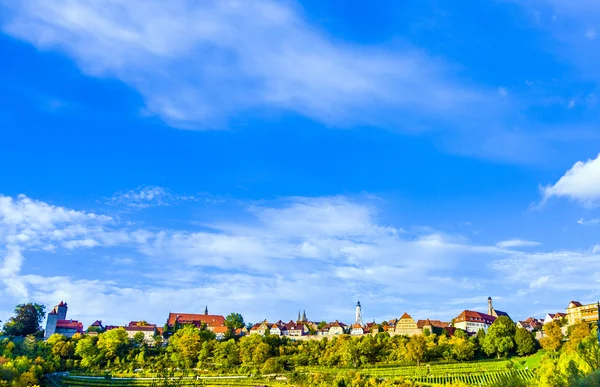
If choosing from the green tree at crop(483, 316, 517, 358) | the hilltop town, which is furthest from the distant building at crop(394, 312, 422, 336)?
the green tree at crop(483, 316, 517, 358)

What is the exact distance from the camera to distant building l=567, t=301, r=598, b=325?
99.6m

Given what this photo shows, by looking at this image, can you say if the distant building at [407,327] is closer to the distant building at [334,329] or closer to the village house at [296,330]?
the distant building at [334,329]

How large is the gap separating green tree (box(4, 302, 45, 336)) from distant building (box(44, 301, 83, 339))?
74.6 inches

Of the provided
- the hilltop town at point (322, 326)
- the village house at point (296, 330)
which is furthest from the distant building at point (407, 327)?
the village house at point (296, 330)

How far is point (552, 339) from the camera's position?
7950 centimetres

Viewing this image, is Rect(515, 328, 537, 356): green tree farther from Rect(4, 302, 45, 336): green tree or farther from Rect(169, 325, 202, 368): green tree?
Rect(4, 302, 45, 336): green tree

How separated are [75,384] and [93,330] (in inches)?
1697

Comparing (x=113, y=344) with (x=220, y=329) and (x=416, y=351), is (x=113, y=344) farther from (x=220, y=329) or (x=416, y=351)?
(x=416, y=351)

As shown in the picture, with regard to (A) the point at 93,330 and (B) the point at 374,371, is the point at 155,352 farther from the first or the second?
(B) the point at 374,371

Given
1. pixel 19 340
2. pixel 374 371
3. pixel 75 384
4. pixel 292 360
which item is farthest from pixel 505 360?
pixel 19 340

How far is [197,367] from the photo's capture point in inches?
3346

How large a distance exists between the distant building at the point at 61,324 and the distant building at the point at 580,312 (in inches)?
3815

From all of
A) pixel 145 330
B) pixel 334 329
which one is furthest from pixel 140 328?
pixel 334 329

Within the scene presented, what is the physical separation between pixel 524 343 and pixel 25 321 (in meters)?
87.8
